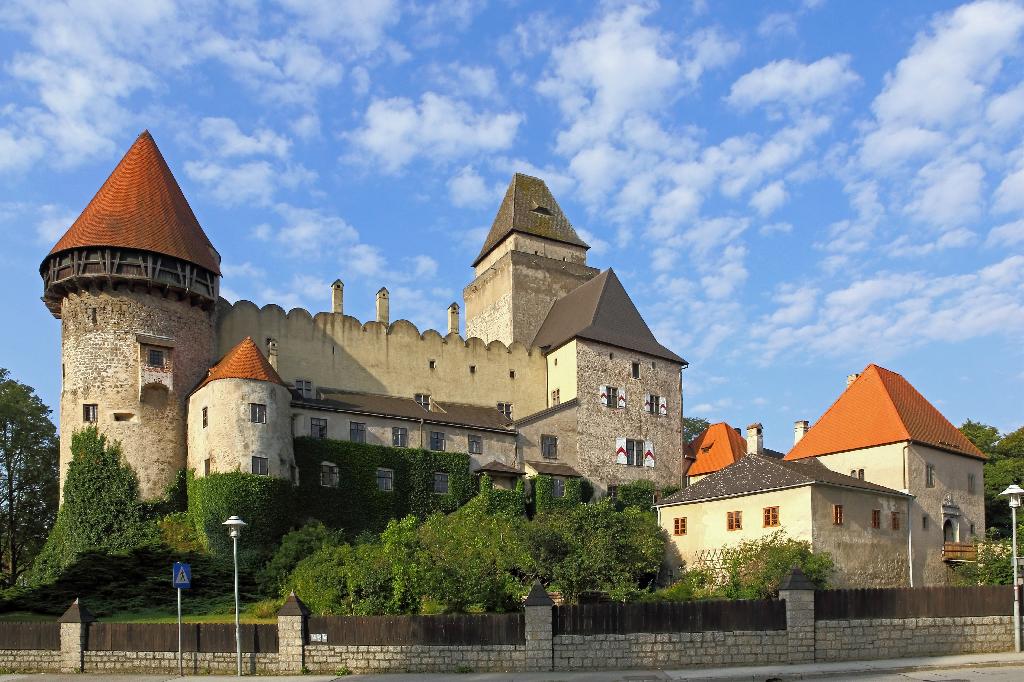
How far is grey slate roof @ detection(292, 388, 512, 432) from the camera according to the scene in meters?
49.9

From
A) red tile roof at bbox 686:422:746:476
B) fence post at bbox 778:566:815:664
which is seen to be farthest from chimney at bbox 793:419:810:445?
fence post at bbox 778:566:815:664

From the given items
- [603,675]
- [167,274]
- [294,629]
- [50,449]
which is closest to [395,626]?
[294,629]

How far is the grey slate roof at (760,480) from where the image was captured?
1671 inches

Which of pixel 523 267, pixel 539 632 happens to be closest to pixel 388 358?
pixel 523 267

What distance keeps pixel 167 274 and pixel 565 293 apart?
83.6ft

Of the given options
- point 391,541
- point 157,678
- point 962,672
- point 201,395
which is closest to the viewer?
point 962,672

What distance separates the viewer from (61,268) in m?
47.8

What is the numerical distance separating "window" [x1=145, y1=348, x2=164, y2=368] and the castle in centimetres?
15

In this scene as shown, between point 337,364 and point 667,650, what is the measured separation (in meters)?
30.4

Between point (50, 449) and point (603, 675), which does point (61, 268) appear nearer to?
point (50, 449)

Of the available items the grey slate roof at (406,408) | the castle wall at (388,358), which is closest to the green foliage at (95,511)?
the castle wall at (388,358)

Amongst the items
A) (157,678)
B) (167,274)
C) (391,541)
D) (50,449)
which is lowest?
(157,678)

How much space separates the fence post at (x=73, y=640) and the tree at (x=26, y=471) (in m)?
29.8

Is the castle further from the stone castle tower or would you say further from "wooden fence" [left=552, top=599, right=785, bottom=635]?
"wooden fence" [left=552, top=599, right=785, bottom=635]
